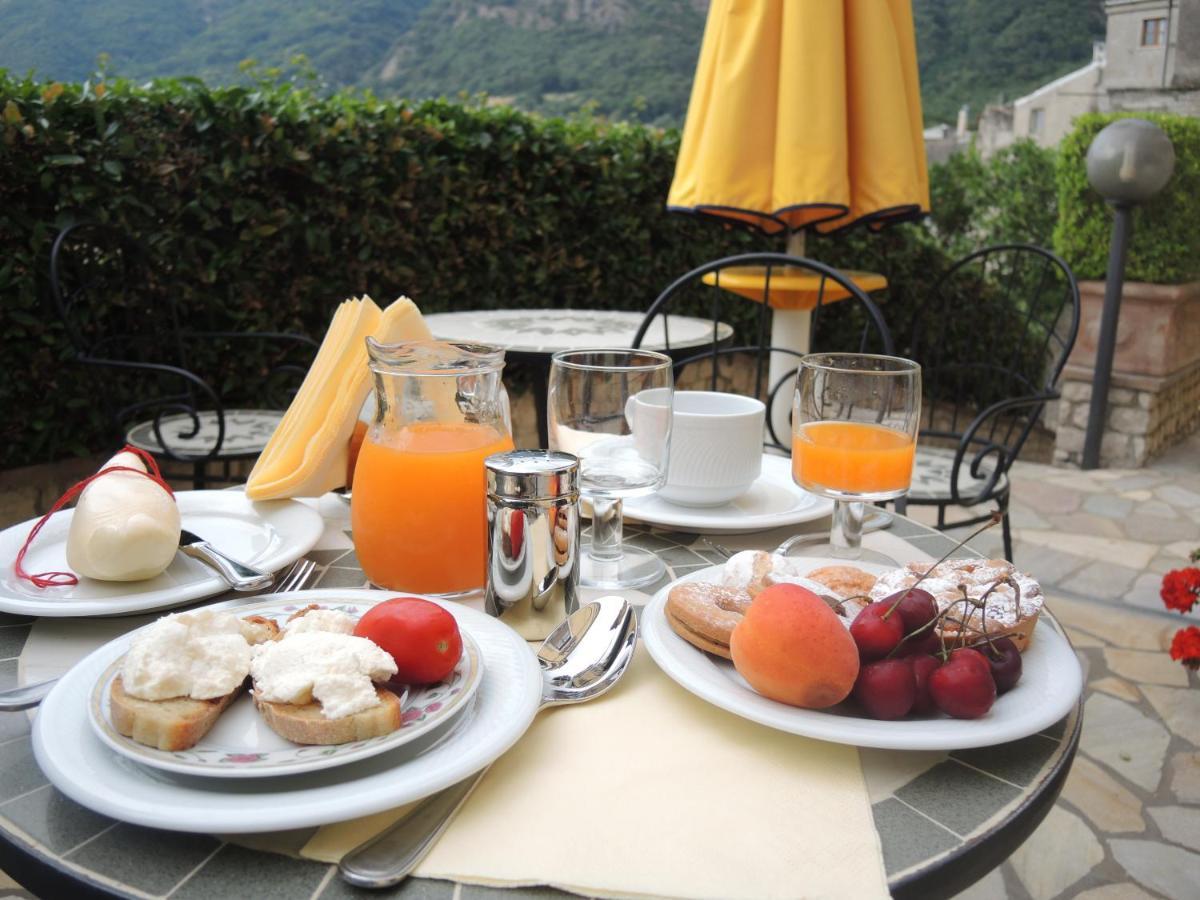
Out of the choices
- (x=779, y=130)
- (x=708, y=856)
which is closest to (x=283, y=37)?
(x=779, y=130)

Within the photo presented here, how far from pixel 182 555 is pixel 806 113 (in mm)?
2084

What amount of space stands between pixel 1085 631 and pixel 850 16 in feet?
6.40

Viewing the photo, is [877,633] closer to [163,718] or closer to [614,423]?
[614,423]

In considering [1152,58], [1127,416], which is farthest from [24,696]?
[1152,58]

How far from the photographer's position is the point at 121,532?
87 cm

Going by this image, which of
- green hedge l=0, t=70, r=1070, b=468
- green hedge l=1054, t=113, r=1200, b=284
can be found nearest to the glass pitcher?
green hedge l=0, t=70, r=1070, b=468

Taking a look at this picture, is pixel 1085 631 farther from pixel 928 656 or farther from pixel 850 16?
pixel 928 656

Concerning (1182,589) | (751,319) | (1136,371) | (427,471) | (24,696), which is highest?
(427,471)

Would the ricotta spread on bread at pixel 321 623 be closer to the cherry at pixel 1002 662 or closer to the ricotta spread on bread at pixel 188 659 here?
the ricotta spread on bread at pixel 188 659

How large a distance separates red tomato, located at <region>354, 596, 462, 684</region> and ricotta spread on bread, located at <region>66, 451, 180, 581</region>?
34cm

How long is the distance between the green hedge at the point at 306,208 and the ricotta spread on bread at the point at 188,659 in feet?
8.46

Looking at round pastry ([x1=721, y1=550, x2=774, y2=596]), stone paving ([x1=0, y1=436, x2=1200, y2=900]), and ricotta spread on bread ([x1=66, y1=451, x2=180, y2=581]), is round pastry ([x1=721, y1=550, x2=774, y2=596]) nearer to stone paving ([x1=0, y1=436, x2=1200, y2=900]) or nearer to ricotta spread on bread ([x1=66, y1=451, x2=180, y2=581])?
ricotta spread on bread ([x1=66, y1=451, x2=180, y2=581])

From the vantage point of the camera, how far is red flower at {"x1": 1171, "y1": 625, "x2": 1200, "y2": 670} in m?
2.03

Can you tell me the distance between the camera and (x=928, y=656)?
696 mm
